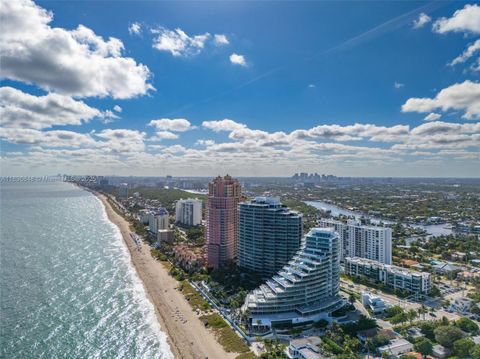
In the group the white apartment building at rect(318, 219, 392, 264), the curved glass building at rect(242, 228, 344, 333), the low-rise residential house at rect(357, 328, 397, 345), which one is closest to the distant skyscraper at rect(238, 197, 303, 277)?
the curved glass building at rect(242, 228, 344, 333)

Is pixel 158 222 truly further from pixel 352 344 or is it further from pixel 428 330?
pixel 428 330

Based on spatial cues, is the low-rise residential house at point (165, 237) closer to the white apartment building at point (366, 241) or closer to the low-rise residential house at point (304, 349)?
the white apartment building at point (366, 241)

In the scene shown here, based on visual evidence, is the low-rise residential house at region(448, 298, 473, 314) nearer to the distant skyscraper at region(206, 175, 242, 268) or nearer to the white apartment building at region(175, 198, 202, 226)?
the distant skyscraper at region(206, 175, 242, 268)

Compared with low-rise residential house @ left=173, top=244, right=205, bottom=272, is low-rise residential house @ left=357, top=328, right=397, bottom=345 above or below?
below

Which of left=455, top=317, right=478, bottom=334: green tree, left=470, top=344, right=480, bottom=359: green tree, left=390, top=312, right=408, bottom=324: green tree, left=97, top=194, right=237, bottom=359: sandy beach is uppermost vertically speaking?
left=470, top=344, right=480, bottom=359: green tree

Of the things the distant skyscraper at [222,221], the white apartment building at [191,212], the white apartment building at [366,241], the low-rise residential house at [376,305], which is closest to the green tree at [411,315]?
the low-rise residential house at [376,305]

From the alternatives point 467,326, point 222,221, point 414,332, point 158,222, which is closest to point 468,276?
point 467,326

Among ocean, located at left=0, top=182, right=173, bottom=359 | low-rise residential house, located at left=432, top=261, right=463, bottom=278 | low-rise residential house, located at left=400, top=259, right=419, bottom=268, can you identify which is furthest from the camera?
low-rise residential house, located at left=400, top=259, right=419, bottom=268

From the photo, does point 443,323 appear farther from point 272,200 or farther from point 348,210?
point 348,210
